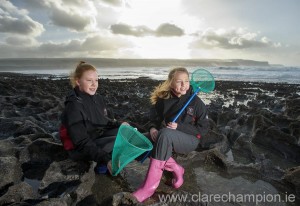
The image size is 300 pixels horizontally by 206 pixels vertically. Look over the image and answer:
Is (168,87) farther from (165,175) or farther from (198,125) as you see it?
(165,175)

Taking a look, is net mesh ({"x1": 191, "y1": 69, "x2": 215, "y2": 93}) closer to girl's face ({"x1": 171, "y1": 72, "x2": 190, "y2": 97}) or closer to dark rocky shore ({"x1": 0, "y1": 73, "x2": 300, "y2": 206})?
girl's face ({"x1": 171, "y1": 72, "x2": 190, "y2": 97})

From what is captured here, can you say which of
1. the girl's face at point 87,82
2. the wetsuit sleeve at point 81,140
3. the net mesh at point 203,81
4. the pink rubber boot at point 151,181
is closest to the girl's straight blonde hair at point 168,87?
the net mesh at point 203,81

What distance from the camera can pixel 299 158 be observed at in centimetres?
519

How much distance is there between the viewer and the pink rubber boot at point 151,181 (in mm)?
3324

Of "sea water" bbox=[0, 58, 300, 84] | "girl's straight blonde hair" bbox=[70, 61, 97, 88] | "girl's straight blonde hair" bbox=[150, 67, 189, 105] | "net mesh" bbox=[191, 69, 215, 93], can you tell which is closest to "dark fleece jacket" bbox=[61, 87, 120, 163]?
"girl's straight blonde hair" bbox=[70, 61, 97, 88]

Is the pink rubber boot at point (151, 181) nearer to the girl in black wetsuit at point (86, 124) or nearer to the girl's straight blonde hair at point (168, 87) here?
the girl in black wetsuit at point (86, 124)

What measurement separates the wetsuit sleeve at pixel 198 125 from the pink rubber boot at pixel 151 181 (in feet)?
2.13

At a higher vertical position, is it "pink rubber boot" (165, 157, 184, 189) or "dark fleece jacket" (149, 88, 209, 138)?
"dark fleece jacket" (149, 88, 209, 138)

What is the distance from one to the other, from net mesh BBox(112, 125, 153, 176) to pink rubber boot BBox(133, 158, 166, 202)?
278mm

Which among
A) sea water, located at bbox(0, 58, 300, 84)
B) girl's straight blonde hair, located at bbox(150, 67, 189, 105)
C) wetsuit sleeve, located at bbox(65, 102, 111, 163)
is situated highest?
girl's straight blonde hair, located at bbox(150, 67, 189, 105)

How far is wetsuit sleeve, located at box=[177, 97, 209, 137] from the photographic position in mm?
3904

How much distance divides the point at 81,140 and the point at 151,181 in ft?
3.36

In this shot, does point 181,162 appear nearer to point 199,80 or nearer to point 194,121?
point 194,121

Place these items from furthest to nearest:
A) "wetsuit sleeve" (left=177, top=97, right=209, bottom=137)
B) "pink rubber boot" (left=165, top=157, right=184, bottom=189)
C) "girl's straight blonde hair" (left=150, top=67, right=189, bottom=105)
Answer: "girl's straight blonde hair" (left=150, top=67, right=189, bottom=105) → "wetsuit sleeve" (left=177, top=97, right=209, bottom=137) → "pink rubber boot" (left=165, top=157, right=184, bottom=189)
